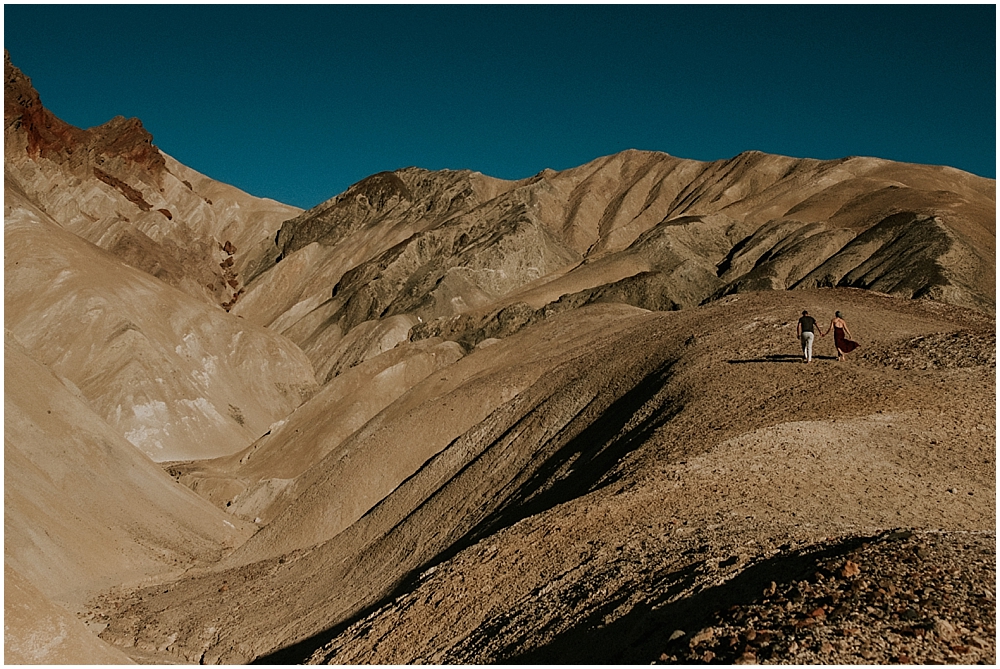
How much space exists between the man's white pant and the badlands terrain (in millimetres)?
347

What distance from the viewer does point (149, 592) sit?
22.4m

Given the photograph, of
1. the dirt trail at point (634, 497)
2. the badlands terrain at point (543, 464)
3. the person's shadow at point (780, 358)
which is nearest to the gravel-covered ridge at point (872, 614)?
the badlands terrain at point (543, 464)

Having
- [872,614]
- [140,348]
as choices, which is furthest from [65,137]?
[872,614]

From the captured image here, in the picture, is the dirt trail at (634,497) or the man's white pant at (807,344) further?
the man's white pant at (807,344)

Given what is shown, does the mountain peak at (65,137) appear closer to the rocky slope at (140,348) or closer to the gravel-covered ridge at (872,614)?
the rocky slope at (140,348)

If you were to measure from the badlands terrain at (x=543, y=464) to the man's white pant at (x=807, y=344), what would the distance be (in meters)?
0.35

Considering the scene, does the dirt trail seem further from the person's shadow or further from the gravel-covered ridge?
the gravel-covered ridge

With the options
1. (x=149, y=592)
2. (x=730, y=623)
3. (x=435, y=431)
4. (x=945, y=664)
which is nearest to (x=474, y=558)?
(x=730, y=623)

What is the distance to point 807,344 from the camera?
19094 millimetres

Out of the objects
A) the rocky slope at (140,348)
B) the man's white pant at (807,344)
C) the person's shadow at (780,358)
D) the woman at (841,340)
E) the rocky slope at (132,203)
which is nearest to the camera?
the man's white pant at (807,344)

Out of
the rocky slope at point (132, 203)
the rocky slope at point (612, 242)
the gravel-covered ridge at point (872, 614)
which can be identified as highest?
the rocky slope at point (132, 203)

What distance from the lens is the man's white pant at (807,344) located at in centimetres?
1895

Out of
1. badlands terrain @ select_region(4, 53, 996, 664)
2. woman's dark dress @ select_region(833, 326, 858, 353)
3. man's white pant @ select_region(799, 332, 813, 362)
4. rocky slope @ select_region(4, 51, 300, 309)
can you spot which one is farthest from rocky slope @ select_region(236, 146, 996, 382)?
man's white pant @ select_region(799, 332, 813, 362)

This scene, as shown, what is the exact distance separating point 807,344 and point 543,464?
6858 mm
